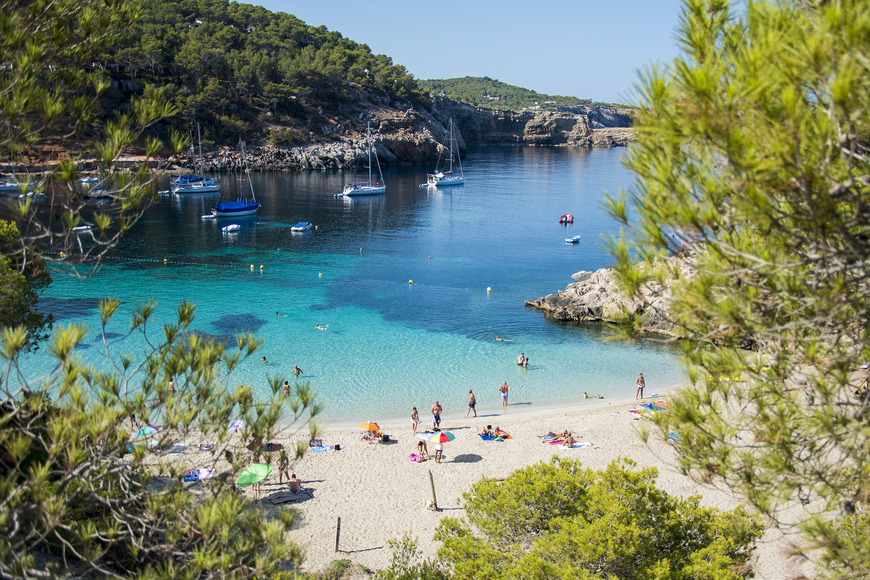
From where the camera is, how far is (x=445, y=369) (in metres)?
25.5

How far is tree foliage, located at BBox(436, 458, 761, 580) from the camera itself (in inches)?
334

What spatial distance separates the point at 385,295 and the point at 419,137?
7460cm

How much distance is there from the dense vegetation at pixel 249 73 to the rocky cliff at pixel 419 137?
3219mm

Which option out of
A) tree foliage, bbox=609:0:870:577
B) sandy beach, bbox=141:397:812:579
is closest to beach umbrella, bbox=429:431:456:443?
sandy beach, bbox=141:397:812:579

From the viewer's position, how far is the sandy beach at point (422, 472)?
528 inches

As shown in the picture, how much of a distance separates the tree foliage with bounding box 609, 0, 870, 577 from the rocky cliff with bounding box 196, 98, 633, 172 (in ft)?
171

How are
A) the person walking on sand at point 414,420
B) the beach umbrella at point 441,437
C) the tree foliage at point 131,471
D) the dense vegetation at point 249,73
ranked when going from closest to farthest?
1. the tree foliage at point 131,471
2. the beach umbrella at point 441,437
3. the person walking on sand at point 414,420
4. the dense vegetation at point 249,73

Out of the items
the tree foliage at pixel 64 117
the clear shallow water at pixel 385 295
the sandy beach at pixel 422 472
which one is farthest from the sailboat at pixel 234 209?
the tree foliage at pixel 64 117

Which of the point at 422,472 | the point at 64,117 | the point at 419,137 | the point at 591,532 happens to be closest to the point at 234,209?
the point at 422,472

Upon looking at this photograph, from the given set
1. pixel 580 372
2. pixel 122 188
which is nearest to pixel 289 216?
pixel 580 372

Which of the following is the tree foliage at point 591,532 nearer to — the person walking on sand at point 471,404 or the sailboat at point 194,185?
the person walking on sand at point 471,404

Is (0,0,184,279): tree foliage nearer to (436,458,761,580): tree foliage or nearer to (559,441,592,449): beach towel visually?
(436,458,761,580): tree foliage

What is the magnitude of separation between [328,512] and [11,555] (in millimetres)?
10640

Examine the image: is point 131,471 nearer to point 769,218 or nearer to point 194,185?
point 769,218
